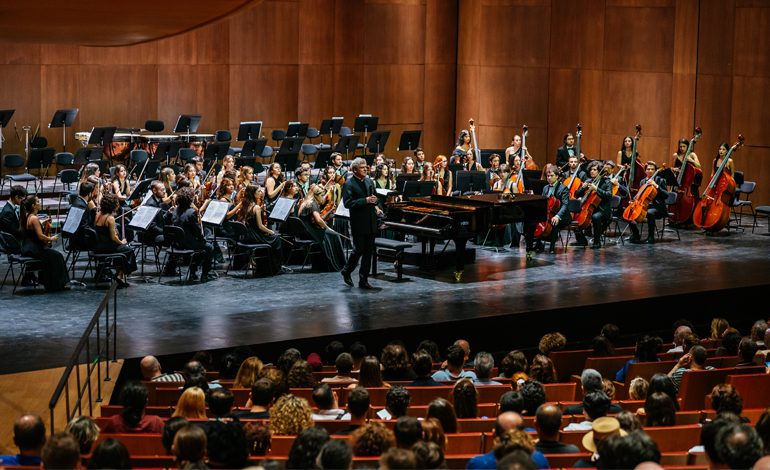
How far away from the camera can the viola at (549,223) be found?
48.1 ft

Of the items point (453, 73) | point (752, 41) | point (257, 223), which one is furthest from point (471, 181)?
point (453, 73)

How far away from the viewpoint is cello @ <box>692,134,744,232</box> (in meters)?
16.0

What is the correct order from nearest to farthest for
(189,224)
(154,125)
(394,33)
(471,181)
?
(189,224) → (471,181) → (154,125) → (394,33)

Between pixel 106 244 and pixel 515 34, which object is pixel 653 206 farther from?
pixel 106 244

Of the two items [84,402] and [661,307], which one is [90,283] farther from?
[661,307]

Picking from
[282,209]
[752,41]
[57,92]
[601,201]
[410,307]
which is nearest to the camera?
[410,307]

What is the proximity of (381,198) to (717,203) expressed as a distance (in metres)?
5.03

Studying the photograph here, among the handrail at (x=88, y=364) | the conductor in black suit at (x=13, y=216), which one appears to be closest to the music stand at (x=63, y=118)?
the conductor in black suit at (x=13, y=216)

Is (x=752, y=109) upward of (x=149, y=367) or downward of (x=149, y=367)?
upward

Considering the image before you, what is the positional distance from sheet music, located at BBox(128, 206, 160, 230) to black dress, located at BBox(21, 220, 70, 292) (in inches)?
35.2

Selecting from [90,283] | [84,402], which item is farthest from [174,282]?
[84,402]

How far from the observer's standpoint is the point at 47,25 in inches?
204

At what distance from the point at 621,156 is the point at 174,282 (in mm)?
7528

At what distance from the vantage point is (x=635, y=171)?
55.9ft
